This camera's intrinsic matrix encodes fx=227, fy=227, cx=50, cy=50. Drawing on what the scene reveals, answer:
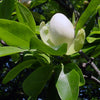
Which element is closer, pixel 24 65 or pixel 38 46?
pixel 38 46

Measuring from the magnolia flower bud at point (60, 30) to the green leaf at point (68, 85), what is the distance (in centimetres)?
11

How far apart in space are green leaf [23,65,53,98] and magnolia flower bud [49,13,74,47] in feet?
0.33

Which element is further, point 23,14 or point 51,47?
point 23,14

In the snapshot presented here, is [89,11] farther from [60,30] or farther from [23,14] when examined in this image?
[23,14]

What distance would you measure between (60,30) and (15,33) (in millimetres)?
141

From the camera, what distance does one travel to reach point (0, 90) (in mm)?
2832

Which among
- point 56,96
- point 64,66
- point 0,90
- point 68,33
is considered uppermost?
point 68,33

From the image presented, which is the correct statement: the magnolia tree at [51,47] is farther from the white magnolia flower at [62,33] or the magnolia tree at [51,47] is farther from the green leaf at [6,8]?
the green leaf at [6,8]

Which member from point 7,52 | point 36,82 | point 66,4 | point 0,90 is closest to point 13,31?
point 7,52

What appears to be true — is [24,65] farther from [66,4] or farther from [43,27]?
[66,4]

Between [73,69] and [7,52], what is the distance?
0.22m

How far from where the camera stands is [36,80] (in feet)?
2.47

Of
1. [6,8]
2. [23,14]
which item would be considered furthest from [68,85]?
[6,8]

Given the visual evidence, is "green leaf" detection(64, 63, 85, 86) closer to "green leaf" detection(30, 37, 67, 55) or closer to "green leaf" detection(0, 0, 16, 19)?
"green leaf" detection(30, 37, 67, 55)
